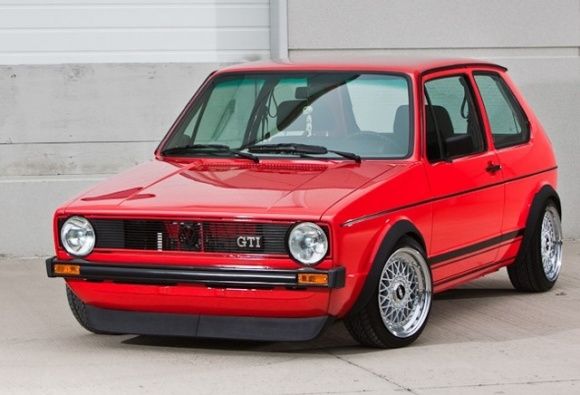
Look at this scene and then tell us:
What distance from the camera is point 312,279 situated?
23.6ft

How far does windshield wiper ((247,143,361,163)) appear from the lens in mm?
8180

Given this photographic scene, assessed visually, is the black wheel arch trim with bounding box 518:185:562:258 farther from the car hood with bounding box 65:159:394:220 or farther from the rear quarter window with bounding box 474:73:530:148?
the car hood with bounding box 65:159:394:220

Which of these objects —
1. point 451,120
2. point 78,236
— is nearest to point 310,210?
point 78,236

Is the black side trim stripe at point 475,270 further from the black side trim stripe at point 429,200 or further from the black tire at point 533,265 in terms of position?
the black side trim stripe at point 429,200


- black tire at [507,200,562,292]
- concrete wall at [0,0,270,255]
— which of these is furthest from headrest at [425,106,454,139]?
concrete wall at [0,0,270,255]

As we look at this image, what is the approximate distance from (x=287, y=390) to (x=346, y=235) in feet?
2.91

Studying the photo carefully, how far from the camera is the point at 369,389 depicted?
6812mm

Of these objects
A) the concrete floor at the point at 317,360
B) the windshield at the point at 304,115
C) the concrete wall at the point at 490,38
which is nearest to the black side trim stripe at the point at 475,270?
the concrete floor at the point at 317,360

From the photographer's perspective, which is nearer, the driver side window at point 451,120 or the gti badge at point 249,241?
the gti badge at point 249,241

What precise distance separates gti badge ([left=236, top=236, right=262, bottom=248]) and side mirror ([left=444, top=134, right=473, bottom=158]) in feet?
5.37

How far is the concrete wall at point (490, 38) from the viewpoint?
40.8 feet

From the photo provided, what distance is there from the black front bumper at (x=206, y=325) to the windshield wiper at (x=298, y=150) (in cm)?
118

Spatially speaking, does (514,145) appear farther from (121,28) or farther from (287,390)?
(121,28)

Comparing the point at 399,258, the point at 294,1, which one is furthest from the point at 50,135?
the point at 399,258
